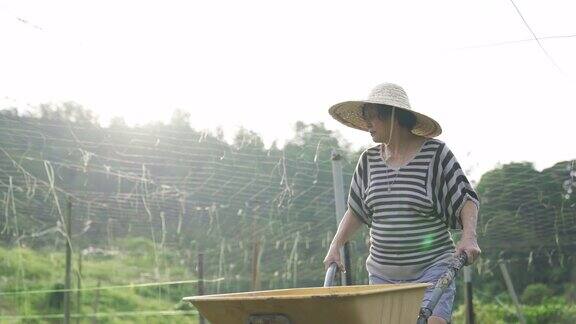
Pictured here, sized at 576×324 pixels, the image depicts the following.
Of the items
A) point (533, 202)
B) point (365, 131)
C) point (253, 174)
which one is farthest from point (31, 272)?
point (365, 131)

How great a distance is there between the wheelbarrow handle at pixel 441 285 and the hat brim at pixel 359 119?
61cm

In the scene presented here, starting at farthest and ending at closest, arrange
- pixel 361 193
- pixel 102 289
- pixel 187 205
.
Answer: pixel 102 289 < pixel 187 205 < pixel 361 193

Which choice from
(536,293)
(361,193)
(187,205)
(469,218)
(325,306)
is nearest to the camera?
(325,306)

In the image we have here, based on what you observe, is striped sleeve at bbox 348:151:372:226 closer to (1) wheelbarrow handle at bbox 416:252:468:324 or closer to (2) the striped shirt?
(2) the striped shirt

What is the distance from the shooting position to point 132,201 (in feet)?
27.5

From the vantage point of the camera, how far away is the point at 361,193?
3908 millimetres

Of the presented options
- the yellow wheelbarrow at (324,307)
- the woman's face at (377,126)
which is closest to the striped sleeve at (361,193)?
the woman's face at (377,126)

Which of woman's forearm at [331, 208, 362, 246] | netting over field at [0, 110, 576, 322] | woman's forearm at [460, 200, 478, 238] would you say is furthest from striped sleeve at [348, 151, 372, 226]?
netting over field at [0, 110, 576, 322]

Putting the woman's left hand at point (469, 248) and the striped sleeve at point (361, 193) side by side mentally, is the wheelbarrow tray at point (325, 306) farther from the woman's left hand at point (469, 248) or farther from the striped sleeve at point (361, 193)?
the striped sleeve at point (361, 193)

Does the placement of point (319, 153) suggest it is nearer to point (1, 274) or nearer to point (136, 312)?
Answer: point (136, 312)

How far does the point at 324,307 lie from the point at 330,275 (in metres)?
0.90

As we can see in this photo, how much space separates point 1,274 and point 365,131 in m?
5.64

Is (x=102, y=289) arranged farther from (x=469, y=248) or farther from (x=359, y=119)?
(x=469, y=248)

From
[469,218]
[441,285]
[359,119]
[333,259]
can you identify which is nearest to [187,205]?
[359,119]
